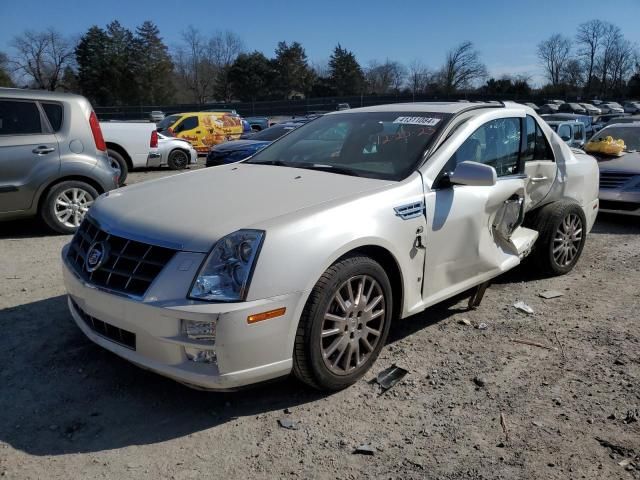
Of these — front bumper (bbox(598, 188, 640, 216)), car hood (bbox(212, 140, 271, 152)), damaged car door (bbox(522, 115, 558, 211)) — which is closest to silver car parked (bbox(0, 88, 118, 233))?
car hood (bbox(212, 140, 271, 152))

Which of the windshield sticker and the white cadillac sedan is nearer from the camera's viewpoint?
the white cadillac sedan

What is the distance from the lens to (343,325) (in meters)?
3.13

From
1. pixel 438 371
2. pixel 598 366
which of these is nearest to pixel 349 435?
pixel 438 371

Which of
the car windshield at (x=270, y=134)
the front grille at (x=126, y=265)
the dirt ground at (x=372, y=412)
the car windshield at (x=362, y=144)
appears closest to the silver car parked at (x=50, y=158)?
the dirt ground at (x=372, y=412)

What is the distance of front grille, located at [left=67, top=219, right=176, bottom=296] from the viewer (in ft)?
9.20

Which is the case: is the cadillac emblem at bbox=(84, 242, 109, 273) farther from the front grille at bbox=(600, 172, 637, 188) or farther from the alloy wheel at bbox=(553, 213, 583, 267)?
the front grille at bbox=(600, 172, 637, 188)

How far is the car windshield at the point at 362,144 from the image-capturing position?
384 centimetres

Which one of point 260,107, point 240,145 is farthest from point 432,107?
point 260,107

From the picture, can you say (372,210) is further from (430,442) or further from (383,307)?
(430,442)

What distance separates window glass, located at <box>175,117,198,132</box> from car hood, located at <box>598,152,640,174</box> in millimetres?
14071

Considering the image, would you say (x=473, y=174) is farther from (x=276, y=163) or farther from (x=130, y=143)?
(x=130, y=143)

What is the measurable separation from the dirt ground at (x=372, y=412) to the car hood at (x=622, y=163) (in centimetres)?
430

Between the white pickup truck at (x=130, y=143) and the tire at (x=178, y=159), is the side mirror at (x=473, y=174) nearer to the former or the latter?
the white pickup truck at (x=130, y=143)

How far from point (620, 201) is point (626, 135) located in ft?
7.43
